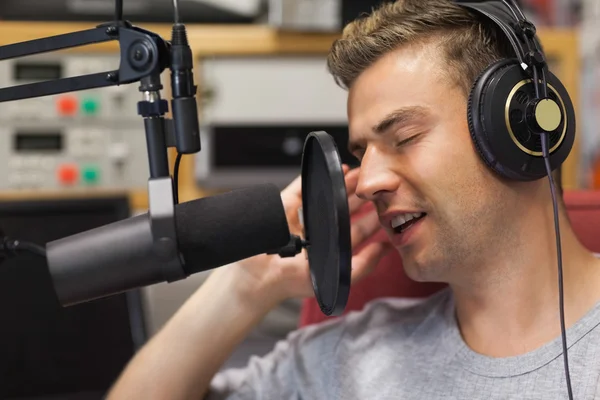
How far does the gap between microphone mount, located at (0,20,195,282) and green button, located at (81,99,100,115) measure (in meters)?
0.96

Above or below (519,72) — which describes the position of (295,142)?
below

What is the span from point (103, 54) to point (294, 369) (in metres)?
0.88

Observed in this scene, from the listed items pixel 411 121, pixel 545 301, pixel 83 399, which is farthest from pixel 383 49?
pixel 83 399

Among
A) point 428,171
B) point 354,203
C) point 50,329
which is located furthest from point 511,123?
point 50,329

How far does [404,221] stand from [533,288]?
8.3 inches

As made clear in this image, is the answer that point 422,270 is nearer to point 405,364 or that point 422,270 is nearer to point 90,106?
point 405,364

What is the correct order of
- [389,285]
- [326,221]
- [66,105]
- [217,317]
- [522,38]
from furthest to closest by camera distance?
[66,105]
[389,285]
[217,317]
[522,38]
[326,221]

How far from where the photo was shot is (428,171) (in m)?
0.96

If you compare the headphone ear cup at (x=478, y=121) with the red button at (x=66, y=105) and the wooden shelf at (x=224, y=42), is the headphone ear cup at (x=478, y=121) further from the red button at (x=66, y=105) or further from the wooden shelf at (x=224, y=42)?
the red button at (x=66, y=105)

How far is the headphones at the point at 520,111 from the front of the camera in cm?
87

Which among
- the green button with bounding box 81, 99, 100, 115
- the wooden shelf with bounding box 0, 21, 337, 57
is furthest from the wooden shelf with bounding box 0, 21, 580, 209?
the green button with bounding box 81, 99, 100, 115

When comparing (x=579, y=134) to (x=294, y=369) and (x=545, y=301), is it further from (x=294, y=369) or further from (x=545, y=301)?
(x=294, y=369)

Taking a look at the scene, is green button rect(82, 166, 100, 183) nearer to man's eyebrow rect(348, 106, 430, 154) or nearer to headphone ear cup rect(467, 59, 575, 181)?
man's eyebrow rect(348, 106, 430, 154)

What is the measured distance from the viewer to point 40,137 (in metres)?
1.60
